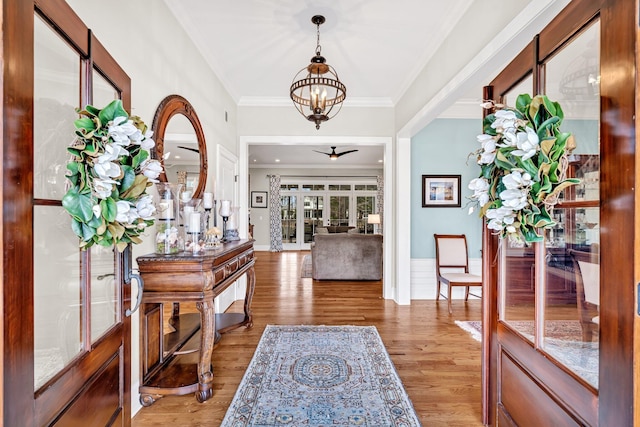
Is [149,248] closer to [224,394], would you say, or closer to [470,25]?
[224,394]

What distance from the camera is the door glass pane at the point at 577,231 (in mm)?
1064

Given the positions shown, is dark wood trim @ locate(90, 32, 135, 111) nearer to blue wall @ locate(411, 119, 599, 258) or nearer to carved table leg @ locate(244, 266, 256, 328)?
carved table leg @ locate(244, 266, 256, 328)

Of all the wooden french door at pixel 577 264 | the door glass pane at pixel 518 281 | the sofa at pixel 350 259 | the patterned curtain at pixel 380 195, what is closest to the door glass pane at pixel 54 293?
the wooden french door at pixel 577 264

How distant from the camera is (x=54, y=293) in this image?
1.09 meters

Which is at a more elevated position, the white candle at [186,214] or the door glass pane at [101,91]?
the door glass pane at [101,91]

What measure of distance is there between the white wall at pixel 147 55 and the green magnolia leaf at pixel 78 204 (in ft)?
3.58

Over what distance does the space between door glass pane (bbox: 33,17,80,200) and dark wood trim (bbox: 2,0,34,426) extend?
145 millimetres

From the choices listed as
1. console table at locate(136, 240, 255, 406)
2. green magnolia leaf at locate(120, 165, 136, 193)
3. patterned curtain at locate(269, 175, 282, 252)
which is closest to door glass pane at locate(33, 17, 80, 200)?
green magnolia leaf at locate(120, 165, 136, 193)

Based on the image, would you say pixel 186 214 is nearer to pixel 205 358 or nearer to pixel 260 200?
pixel 205 358

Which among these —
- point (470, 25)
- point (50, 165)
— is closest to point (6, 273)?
point (50, 165)

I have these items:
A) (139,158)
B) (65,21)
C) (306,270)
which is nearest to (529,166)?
(139,158)

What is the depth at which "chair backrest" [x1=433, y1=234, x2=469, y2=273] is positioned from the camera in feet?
14.2

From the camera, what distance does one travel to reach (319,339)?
304 centimetres

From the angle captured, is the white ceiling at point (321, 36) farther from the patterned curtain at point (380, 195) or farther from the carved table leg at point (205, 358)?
the patterned curtain at point (380, 195)
